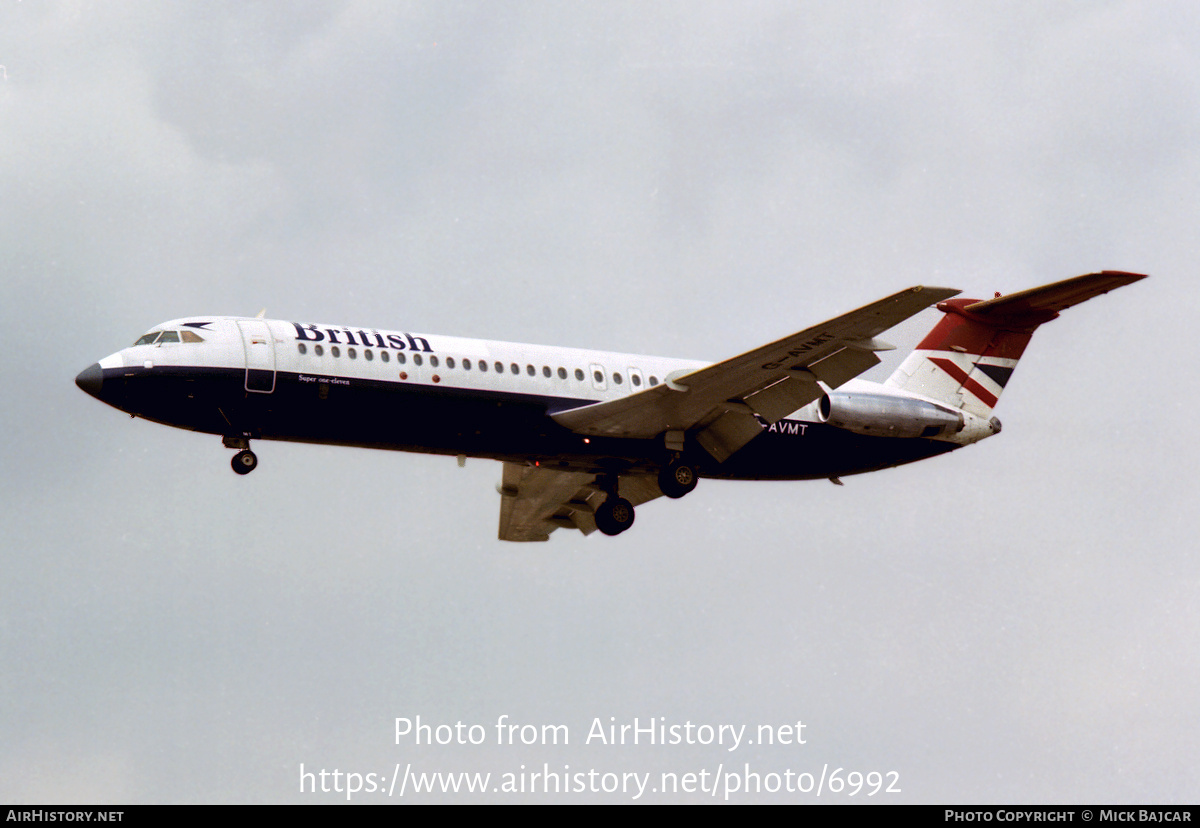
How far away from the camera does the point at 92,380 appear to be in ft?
93.4

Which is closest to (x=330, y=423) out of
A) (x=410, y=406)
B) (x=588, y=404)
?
(x=410, y=406)

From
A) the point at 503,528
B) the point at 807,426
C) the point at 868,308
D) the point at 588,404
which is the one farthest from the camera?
the point at 503,528

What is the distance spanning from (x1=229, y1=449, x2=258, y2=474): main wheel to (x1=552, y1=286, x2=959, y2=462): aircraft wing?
615 centimetres

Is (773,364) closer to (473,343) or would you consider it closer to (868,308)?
(868,308)

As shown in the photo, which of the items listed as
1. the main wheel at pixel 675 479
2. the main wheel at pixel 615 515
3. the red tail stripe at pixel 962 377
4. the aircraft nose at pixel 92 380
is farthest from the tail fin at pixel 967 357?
the aircraft nose at pixel 92 380

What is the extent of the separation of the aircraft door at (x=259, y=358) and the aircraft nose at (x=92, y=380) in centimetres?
269

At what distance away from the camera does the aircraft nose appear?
28452 millimetres

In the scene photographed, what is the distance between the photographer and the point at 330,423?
96.5 ft

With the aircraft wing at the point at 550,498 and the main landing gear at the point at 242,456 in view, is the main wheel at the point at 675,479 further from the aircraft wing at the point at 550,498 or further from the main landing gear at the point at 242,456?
the main landing gear at the point at 242,456

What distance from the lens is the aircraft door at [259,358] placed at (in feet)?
95.0

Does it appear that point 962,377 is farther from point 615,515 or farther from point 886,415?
point 615,515

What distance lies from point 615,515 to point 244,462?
8770 millimetres

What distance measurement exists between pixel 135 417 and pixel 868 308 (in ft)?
45.8

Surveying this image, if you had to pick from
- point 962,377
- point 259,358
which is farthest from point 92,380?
point 962,377
